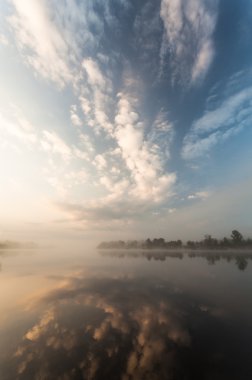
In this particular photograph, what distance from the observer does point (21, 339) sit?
15.5 m

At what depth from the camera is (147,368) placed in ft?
38.7

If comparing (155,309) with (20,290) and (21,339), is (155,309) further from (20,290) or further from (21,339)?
(20,290)

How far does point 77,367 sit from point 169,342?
722 cm

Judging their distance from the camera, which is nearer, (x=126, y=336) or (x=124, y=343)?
(x=124, y=343)

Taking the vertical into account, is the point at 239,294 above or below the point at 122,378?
above

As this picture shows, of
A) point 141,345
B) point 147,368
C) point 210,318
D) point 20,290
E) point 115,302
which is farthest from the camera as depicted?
point 20,290

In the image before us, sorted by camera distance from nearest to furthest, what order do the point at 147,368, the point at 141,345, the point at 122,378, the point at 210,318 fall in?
the point at 122,378 < the point at 147,368 < the point at 141,345 < the point at 210,318

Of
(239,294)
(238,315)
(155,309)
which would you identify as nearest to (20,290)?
(155,309)

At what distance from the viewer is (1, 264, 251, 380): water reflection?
11.5 m

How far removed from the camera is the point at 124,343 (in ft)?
49.0

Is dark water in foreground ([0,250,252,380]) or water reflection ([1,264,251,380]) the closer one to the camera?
water reflection ([1,264,251,380])

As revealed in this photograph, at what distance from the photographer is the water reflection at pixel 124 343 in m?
11.5

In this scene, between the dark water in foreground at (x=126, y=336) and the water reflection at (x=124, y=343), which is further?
the dark water in foreground at (x=126, y=336)

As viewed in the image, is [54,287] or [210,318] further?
[54,287]
